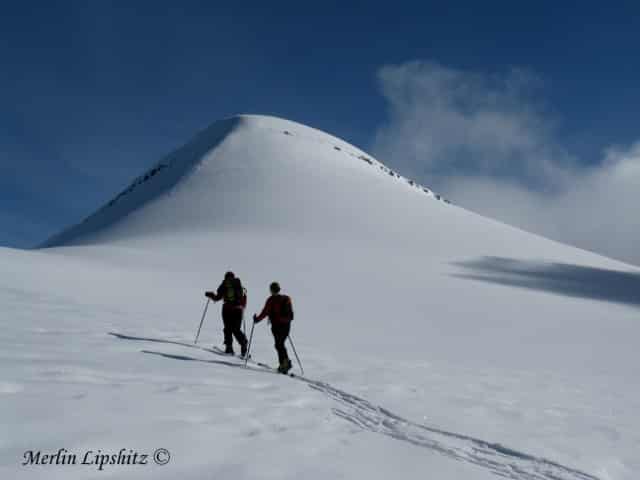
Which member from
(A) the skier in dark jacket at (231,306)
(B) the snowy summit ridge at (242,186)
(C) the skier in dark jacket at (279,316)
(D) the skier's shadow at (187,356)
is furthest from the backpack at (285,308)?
(B) the snowy summit ridge at (242,186)

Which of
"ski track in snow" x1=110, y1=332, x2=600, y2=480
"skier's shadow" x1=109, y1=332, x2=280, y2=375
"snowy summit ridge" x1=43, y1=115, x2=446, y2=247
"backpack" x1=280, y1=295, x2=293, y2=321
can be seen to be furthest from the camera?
"snowy summit ridge" x1=43, y1=115, x2=446, y2=247

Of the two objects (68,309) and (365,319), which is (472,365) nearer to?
(365,319)

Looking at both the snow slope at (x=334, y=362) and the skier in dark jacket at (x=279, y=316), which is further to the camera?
the skier in dark jacket at (x=279, y=316)

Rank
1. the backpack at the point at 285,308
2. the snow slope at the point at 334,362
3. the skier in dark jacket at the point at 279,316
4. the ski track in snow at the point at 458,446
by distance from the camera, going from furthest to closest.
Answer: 1. the backpack at the point at 285,308
2. the skier in dark jacket at the point at 279,316
3. the ski track in snow at the point at 458,446
4. the snow slope at the point at 334,362

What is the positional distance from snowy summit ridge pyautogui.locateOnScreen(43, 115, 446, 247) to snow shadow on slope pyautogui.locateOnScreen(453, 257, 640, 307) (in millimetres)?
16295

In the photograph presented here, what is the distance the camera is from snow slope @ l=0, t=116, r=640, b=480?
4543 millimetres

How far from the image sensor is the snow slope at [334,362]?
4.54 m

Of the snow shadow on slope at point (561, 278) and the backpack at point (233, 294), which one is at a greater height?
the snow shadow on slope at point (561, 278)

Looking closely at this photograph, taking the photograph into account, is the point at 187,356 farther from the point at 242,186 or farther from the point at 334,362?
the point at 242,186

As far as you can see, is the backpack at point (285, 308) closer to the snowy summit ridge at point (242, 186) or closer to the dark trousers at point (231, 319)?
the dark trousers at point (231, 319)

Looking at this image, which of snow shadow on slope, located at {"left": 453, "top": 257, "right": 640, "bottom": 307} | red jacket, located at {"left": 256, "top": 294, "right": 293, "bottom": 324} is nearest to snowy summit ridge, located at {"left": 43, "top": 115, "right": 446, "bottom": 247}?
snow shadow on slope, located at {"left": 453, "top": 257, "right": 640, "bottom": 307}

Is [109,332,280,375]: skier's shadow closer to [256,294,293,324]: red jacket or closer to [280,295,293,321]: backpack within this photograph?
[256,294,293,324]: red jacket

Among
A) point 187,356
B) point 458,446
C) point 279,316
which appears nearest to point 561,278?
point 279,316

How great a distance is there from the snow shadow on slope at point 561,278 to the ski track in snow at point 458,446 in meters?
24.7
